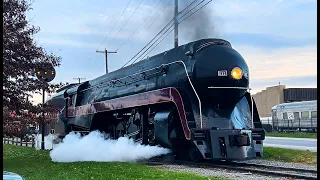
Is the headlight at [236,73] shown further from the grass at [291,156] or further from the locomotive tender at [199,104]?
the grass at [291,156]

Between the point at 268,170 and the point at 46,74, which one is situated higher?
the point at 46,74

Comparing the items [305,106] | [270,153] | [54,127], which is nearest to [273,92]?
[305,106]

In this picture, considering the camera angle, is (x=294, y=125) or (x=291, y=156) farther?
(x=294, y=125)

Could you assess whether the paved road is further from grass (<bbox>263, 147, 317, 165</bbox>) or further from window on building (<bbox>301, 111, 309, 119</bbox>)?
window on building (<bbox>301, 111, 309, 119</bbox>)

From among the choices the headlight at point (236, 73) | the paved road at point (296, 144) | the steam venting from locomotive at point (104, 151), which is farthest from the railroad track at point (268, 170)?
the paved road at point (296, 144)

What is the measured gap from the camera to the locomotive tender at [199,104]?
1255 centimetres

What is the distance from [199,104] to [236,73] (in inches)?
57.0

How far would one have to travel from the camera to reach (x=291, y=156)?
16281 mm

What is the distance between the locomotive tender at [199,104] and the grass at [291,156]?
244 cm

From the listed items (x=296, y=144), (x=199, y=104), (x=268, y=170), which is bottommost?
(x=296, y=144)

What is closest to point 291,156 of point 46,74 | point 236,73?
point 236,73

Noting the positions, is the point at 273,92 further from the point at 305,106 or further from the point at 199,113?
the point at 199,113

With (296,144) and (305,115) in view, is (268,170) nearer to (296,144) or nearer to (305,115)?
(296,144)

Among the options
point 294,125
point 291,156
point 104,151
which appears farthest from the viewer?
point 294,125
